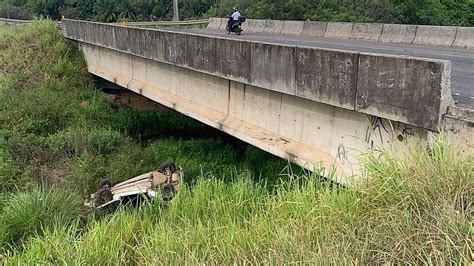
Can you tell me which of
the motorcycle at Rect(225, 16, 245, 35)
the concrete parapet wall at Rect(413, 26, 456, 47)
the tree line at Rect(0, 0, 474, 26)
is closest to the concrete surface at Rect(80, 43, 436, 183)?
the concrete parapet wall at Rect(413, 26, 456, 47)

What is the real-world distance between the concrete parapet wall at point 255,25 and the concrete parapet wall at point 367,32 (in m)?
7.63

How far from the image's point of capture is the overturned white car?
30.5ft

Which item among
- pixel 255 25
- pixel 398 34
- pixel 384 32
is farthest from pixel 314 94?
pixel 255 25

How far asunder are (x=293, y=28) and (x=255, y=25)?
3986mm

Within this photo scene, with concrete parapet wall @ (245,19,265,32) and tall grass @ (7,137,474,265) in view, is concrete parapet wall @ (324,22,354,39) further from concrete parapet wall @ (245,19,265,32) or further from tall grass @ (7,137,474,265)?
tall grass @ (7,137,474,265)

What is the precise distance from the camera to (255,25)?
2628 cm

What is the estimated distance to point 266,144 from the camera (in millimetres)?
7293

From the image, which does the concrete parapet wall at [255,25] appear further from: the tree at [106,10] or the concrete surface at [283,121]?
the tree at [106,10]

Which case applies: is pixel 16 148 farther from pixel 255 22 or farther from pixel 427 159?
pixel 255 22

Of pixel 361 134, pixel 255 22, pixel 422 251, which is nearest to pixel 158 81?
pixel 361 134

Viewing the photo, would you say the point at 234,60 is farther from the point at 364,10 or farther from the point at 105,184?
the point at 364,10

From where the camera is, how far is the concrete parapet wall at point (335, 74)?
4672 millimetres

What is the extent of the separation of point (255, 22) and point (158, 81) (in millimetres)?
15419

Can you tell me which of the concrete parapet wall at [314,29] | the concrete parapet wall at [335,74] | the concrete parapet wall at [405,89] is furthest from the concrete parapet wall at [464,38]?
the concrete parapet wall at [405,89]
